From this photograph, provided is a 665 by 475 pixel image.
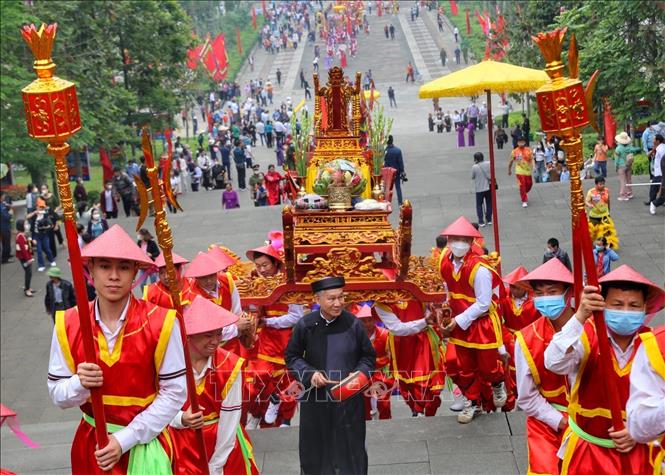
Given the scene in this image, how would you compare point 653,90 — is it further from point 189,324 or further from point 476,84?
point 189,324

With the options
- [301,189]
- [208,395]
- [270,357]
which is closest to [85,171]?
[301,189]

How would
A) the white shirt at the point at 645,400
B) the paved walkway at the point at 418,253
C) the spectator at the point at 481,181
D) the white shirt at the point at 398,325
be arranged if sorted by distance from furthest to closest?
the spectator at the point at 481,181, the white shirt at the point at 398,325, the paved walkway at the point at 418,253, the white shirt at the point at 645,400

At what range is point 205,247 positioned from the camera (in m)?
20.0

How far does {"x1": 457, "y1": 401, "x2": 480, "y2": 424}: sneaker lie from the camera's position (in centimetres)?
968

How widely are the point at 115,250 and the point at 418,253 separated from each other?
12.6 metres

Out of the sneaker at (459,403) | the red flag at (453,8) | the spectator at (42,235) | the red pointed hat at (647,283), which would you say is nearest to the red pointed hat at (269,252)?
the sneaker at (459,403)

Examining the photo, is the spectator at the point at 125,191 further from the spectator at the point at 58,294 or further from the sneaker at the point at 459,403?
the sneaker at the point at 459,403

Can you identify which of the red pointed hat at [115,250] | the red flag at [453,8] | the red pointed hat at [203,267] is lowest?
the red pointed hat at [203,267]

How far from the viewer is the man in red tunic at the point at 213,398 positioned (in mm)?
6781

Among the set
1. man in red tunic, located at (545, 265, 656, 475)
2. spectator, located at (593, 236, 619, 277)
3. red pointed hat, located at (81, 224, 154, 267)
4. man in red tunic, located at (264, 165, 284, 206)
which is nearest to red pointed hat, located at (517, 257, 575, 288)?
man in red tunic, located at (545, 265, 656, 475)

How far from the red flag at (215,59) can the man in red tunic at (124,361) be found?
4543 cm

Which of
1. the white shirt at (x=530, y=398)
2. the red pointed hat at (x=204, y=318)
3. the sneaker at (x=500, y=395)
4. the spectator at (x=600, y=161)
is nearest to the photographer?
the white shirt at (x=530, y=398)

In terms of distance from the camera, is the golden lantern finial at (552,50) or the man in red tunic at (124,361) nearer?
the golden lantern finial at (552,50)

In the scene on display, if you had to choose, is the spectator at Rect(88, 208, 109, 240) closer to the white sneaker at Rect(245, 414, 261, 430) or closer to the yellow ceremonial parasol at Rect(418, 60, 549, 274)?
the yellow ceremonial parasol at Rect(418, 60, 549, 274)
